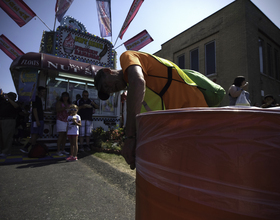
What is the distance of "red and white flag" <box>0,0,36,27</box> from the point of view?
6.08m

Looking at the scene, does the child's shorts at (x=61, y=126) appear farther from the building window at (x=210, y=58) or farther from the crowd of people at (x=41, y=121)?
the building window at (x=210, y=58)

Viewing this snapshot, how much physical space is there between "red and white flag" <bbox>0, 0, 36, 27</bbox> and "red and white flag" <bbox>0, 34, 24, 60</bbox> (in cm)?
242

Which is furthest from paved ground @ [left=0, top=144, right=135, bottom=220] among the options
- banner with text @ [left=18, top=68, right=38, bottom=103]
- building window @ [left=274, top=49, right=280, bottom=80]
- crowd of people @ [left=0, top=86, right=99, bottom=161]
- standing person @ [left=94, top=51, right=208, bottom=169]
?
building window @ [left=274, top=49, right=280, bottom=80]

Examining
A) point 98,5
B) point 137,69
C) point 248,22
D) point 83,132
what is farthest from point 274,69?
point 137,69

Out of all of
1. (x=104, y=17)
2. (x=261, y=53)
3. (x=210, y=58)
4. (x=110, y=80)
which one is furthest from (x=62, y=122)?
(x=261, y=53)

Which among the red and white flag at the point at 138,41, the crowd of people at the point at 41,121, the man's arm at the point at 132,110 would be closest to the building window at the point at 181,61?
the red and white flag at the point at 138,41

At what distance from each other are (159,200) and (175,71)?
41.0 inches

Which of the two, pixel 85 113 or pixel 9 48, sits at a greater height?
pixel 9 48

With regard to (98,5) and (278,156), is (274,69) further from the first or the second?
(278,156)

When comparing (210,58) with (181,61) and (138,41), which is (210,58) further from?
(138,41)

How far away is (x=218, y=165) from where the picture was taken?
1.79ft

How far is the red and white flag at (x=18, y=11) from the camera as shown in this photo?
239 inches

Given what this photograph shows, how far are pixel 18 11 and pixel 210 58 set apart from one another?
1015 centimetres

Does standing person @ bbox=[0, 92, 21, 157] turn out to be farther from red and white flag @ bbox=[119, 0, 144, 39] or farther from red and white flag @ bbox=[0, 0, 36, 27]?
red and white flag @ bbox=[119, 0, 144, 39]
